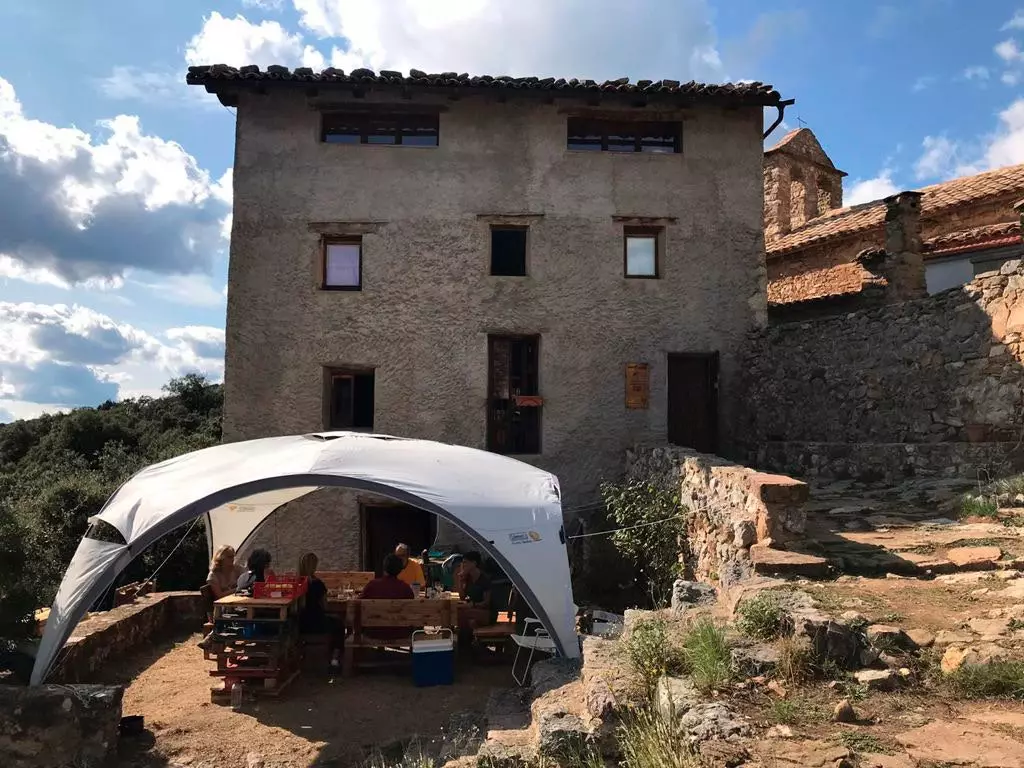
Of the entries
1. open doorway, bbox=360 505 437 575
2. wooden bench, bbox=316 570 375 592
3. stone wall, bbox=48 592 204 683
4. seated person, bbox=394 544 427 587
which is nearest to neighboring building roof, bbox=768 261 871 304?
open doorway, bbox=360 505 437 575

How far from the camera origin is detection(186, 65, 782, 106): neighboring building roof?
1130 cm

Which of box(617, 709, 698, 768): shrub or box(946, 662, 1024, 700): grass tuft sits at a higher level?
box(946, 662, 1024, 700): grass tuft

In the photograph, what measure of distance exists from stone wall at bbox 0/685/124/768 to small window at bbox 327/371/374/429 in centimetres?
660

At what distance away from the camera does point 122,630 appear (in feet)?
26.2

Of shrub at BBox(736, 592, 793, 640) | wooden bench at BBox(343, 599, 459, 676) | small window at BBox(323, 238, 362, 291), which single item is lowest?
wooden bench at BBox(343, 599, 459, 676)

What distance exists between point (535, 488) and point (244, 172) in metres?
7.97

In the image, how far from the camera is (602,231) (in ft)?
39.7

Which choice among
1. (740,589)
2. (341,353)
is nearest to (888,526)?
(740,589)

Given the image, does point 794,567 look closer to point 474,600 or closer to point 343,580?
point 474,600

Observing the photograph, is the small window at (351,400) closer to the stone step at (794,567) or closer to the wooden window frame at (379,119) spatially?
the wooden window frame at (379,119)

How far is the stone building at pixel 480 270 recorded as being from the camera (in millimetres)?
11648

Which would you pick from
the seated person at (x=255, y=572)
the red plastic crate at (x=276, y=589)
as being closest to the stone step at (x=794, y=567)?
the red plastic crate at (x=276, y=589)

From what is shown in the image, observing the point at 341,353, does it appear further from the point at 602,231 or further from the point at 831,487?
the point at 831,487

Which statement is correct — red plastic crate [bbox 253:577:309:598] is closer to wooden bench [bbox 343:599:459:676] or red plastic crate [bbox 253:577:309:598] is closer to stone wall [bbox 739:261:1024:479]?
wooden bench [bbox 343:599:459:676]
